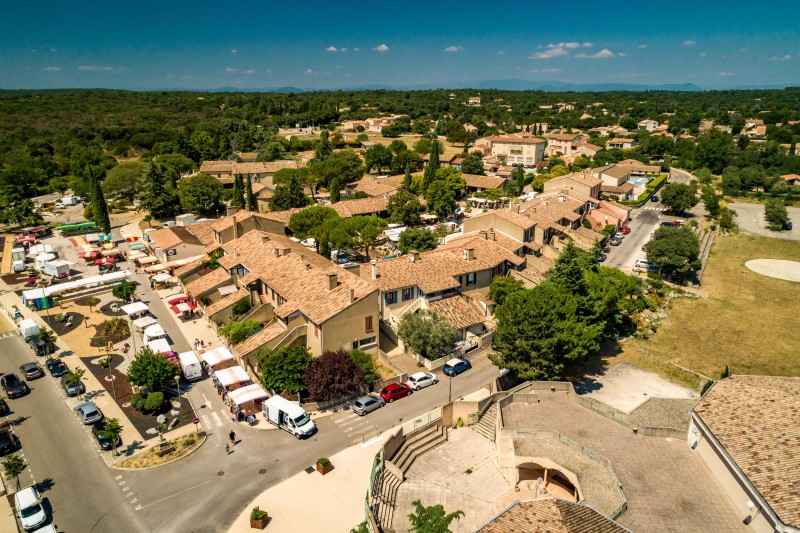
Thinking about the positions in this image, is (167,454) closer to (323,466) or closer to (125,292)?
(323,466)

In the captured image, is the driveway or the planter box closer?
the planter box

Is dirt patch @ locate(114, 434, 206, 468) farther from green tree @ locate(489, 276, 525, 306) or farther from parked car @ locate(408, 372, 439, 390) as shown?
green tree @ locate(489, 276, 525, 306)

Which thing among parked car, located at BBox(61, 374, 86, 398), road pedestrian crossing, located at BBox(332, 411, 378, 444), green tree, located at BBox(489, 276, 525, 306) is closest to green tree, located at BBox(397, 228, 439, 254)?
green tree, located at BBox(489, 276, 525, 306)

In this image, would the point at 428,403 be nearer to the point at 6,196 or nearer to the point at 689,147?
the point at 6,196

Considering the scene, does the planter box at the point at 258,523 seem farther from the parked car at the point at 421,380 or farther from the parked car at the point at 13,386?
the parked car at the point at 13,386

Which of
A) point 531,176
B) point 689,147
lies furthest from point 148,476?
point 689,147

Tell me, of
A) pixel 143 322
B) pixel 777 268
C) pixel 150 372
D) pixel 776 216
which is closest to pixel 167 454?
pixel 150 372
